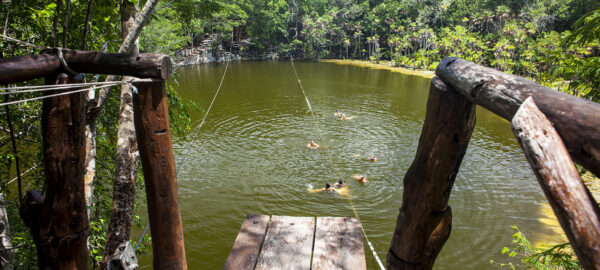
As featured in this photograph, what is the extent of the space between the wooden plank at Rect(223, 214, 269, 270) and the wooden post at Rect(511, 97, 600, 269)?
291cm

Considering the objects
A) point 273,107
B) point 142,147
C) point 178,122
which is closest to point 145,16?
point 142,147

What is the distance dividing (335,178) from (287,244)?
675 centimetres

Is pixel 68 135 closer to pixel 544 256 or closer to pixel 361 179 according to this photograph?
pixel 544 256

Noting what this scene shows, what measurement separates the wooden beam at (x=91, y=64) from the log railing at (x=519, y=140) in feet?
6.03

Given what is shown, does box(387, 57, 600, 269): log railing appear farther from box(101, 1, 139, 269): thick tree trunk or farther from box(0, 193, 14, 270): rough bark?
box(0, 193, 14, 270): rough bark

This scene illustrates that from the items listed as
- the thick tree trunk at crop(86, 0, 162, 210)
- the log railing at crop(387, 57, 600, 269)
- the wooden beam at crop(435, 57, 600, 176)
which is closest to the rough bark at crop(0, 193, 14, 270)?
the thick tree trunk at crop(86, 0, 162, 210)

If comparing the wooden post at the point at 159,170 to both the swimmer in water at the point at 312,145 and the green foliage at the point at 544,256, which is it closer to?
the green foliage at the point at 544,256

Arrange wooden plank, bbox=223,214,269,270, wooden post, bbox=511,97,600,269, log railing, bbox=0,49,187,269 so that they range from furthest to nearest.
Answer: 1. wooden plank, bbox=223,214,269,270
2. log railing, bbox=0,49,187,269
3. wooden post, bbox=511,97,600,269

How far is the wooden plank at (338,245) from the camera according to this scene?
3.48 meters

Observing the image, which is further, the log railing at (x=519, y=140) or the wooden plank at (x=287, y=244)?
the wooden plank at (x=287, y=244)

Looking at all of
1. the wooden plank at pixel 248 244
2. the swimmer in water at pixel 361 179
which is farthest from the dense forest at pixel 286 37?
the swimmer in water at pixel 361 179

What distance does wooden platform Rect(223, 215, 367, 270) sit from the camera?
11.4 feet

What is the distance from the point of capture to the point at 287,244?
3.78m

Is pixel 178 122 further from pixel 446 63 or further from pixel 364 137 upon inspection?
pixel 364 137
